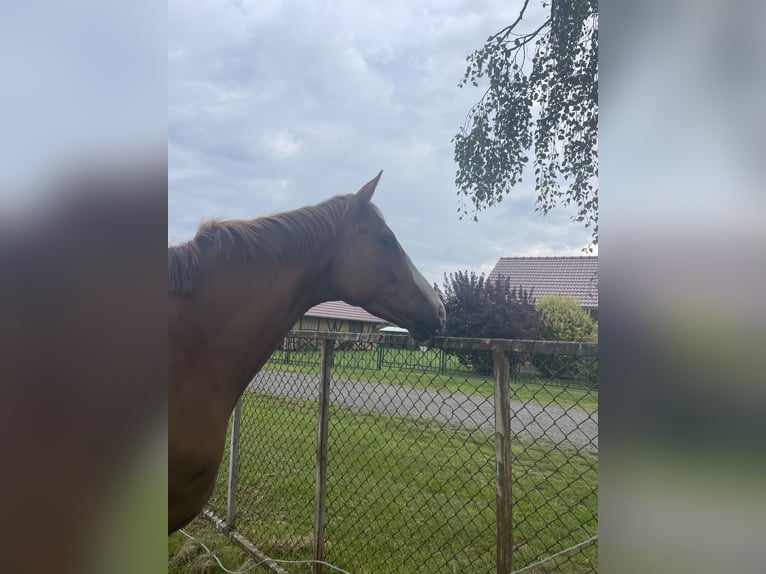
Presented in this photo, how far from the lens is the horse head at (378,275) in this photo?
1.86 meters

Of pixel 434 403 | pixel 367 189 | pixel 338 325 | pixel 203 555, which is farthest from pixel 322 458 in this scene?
pixel 338 325

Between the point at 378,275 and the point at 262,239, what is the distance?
50 cm

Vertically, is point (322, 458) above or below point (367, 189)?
below

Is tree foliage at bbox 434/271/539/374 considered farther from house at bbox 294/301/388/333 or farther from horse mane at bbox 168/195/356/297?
horse mane at bbox 168/195/356/297

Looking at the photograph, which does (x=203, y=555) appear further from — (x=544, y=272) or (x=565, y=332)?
(x=544, y=272)

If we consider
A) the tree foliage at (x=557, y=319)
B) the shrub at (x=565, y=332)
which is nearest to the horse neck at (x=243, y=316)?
the shrub at (x=565, y=332)

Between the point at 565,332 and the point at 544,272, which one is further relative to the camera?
the point at 544,272

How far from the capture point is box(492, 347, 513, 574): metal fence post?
147 centimetres

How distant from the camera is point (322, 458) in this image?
2.28 m

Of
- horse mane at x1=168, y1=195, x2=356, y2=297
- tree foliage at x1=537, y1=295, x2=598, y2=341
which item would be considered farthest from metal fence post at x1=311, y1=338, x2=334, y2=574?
tree foliage at x1=537, y1=295, x2=598, y2=341

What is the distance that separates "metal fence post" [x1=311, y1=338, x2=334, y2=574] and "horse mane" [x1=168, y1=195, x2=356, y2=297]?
70cm
